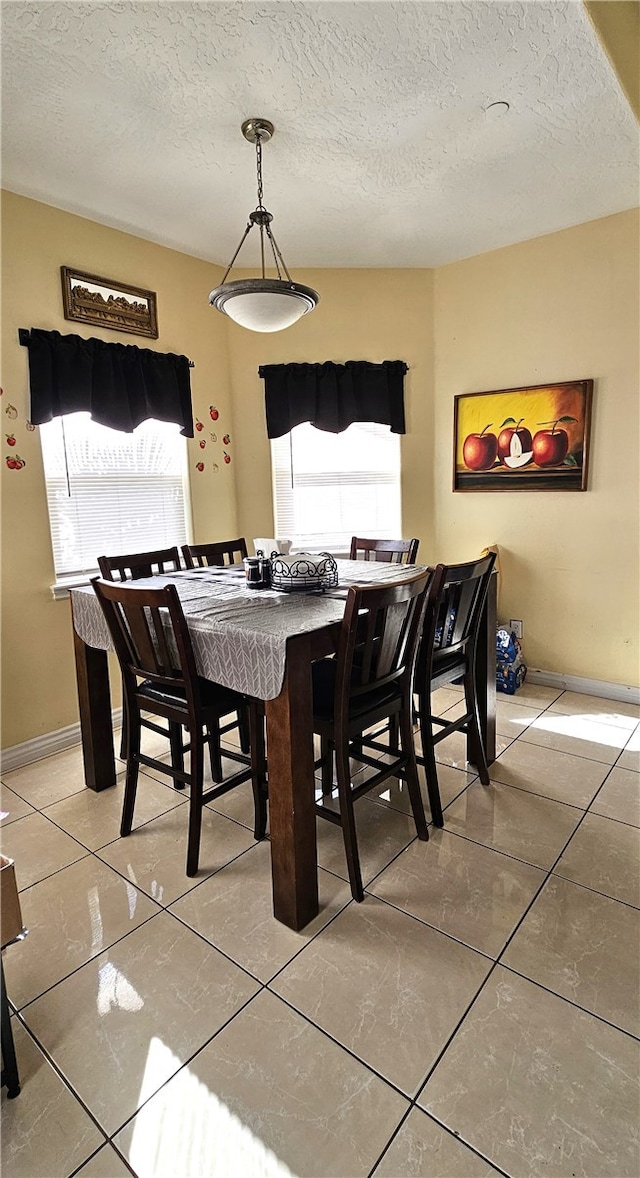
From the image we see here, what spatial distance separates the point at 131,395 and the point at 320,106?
1.65m

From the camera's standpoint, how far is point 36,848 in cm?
208

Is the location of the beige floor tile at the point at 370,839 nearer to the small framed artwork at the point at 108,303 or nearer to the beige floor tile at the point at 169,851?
the beige floor tile at the point at 169,851

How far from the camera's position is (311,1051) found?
1.31 metres

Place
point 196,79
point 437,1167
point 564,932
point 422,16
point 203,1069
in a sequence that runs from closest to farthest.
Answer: point 437,1167
point 203,1069
point 564,932
point 422,16
point 196,79

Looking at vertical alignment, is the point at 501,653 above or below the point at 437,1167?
above

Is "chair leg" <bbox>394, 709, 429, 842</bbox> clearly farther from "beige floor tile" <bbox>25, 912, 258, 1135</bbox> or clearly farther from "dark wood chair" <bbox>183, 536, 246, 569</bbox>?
"dark wood chair" <bbox>183, 536, 246, 569</bbox>

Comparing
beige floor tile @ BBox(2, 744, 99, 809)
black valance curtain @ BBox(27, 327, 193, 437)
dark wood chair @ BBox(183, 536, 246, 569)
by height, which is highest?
black valance curtain @ BBox(27, 327, 193, 437)

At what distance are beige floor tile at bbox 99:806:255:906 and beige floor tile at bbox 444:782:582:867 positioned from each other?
2.71 feet

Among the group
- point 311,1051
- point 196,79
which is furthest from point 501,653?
point 196,79

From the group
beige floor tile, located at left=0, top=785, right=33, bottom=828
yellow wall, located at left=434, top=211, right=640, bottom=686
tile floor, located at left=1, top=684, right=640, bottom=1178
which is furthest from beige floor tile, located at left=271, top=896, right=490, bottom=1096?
yellow wall, located at left=434, top=211, right=640, bottom=686

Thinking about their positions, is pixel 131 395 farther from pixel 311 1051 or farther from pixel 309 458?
pixel 311 1051

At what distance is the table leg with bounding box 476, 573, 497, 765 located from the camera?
2437mm

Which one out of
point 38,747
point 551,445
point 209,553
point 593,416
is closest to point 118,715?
point 38,747

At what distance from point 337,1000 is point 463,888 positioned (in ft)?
1.84
